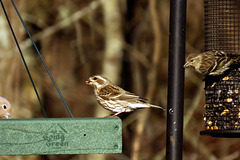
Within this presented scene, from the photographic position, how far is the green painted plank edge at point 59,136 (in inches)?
232

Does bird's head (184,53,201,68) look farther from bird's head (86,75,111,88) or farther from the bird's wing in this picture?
bird's head (86,75,111,88)

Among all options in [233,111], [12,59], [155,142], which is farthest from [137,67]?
[233,111]

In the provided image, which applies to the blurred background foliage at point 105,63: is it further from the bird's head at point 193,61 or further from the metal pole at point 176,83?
the metal pole at point 176,83

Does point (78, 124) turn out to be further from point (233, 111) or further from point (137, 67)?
point (137, 67)

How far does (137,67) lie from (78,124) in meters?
6.41

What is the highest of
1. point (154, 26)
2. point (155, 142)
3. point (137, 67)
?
point (154, 26)

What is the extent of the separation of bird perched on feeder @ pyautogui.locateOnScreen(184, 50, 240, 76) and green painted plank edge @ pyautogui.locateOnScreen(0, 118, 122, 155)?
2.14 m

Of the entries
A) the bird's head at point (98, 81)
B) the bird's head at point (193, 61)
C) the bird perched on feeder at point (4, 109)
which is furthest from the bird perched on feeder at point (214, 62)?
the bird perched on feeder at point (4, 109)

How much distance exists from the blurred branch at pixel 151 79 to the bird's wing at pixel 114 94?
3.98 meters

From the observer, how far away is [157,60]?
1224 cm

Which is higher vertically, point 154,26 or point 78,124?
point 154,26

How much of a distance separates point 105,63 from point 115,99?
4125 mm

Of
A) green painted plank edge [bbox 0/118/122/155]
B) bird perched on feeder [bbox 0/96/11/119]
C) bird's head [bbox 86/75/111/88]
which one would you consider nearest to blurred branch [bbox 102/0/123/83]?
bird's head [bbox 86/75/111/88]

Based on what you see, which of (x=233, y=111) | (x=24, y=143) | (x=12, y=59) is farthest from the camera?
(x=12, y=59)
